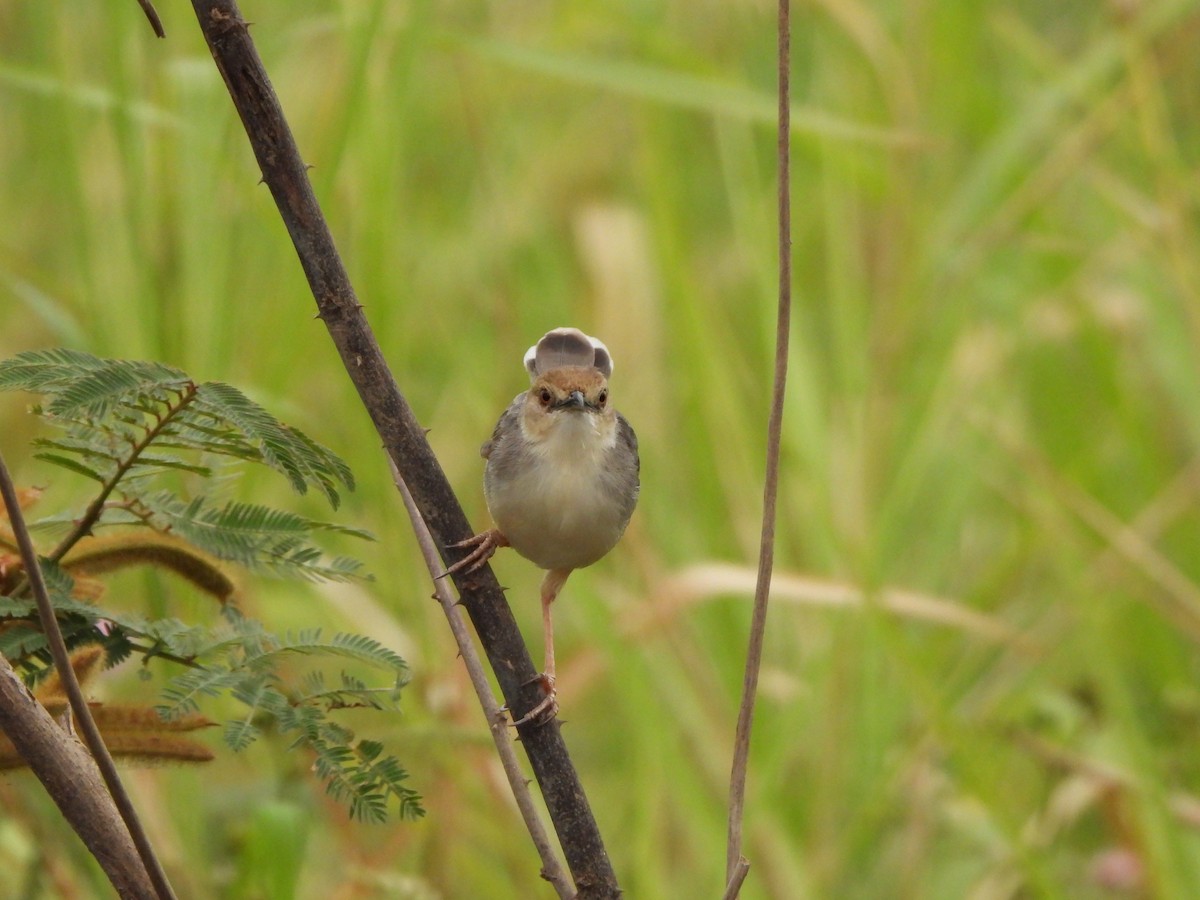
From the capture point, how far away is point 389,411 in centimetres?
136

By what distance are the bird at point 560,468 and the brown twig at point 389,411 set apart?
661 millimetres

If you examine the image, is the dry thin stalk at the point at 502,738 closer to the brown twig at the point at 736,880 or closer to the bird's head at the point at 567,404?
the brown twig at the point at 736,880

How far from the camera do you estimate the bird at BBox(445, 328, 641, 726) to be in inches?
89.6

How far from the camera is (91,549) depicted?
150 centimetres

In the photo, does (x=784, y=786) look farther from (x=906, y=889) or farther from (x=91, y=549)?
(x=91, y=549)

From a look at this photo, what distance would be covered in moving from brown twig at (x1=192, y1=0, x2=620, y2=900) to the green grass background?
3.53ft

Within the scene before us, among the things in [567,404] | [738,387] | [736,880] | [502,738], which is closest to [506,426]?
[567,404]

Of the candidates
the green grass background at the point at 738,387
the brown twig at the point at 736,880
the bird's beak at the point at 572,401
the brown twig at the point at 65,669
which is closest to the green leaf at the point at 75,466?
the brown twig at the point at 65,669

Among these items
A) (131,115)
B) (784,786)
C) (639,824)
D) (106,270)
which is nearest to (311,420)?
(106,270)

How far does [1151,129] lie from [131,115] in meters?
2.86

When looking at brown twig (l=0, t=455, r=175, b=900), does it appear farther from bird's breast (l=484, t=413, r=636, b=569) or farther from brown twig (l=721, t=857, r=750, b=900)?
bird's breast (l=484, t=413, r=636, b=569)

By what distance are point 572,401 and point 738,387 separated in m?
1.94

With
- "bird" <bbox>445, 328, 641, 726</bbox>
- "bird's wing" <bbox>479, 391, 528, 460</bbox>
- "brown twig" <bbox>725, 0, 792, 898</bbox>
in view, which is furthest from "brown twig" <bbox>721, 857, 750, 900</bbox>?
"bird's wing" <bbox>479, 391, 528, 460</bbox>

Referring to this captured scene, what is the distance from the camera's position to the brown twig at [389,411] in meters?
1.25
